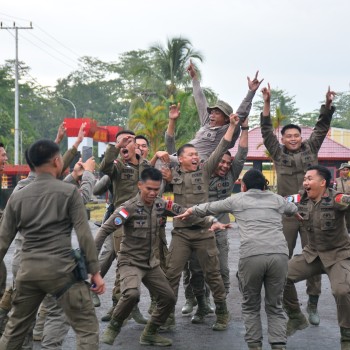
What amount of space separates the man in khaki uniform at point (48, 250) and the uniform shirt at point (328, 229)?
2799 mm

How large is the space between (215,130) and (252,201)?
241 cm

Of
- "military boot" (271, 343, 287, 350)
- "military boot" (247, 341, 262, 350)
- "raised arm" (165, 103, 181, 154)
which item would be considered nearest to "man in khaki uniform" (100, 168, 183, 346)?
"military boot" (247, 341, 262, 350)

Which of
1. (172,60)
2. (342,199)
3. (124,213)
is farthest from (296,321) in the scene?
(172,60)

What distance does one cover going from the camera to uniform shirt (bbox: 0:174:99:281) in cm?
549

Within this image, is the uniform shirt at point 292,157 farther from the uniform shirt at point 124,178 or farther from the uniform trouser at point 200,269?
the uniform shirt at point 124,178

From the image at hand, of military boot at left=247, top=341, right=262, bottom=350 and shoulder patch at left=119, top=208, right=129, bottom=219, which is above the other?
shoulder patch at left=119, top=208, right=129, bottom=219

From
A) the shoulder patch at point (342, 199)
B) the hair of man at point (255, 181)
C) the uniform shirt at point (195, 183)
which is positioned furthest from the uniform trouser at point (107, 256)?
the shoulder patch at point (342, 199)

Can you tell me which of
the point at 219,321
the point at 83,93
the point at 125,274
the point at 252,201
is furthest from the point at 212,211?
the point at 83,93

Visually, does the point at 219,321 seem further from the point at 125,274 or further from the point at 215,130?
the point at 215,130

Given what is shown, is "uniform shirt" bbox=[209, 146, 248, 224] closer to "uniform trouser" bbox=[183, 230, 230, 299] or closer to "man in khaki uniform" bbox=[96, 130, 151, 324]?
"uniform trouser" bbox=[183, 230, 230, 299]

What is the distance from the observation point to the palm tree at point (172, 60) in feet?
→ 144

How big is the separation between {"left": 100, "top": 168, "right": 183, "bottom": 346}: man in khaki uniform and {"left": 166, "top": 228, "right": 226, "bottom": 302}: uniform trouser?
611mm

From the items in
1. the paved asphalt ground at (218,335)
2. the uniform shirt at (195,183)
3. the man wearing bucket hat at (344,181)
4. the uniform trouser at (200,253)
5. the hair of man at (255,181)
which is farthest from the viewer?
the man wearing bucket hat at (344,181)

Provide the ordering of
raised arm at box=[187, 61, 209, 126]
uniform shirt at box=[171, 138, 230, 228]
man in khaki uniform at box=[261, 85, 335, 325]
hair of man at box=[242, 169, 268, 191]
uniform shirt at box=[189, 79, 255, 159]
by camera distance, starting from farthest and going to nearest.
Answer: raised arm at box=[187, 61, 209, 126] → uniform shirt at box=[189, 79, 255, 159] → man in khaki uniform at box=[261, 85, 335, 325] → uniform shirt at box=[171, 138, 230, 228] → hair of man at box=[242, 169, 268, 191]
